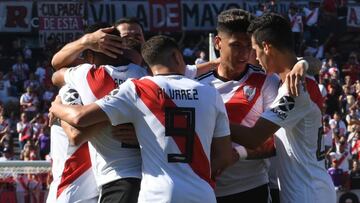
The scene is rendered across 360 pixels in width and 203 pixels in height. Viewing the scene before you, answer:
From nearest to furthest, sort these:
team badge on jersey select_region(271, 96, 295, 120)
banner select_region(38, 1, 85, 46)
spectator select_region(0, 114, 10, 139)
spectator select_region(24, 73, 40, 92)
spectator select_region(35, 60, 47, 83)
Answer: team badge on jersey select_region(271, 96, 295, 120) → spectator select_region(0, 114, 10, 139) → spectator select_region(24, 73, 40, 92) → banner select_region(38, 1, 85, 46) → spectator select_region(35, 60, 47, 83)

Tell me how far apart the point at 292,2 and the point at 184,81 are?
2641cm

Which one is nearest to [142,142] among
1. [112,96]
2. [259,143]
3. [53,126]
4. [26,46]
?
[112,96]

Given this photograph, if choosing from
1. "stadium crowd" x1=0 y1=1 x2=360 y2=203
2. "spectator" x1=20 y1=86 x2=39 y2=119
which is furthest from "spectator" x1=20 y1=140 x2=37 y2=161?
"spectator" x1=20 y1=86 x2=39 y2=119

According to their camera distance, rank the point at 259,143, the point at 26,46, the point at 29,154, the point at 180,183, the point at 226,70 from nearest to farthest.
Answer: the point at 180,183, the point at 259,143, the point at 226,70, the point at 29,154, the point at 26,46

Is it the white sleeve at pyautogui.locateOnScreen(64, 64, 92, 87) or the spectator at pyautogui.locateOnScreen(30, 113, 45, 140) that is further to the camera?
the spectator at pyautogui.locateOnScreen(30, 113, 45, 140)

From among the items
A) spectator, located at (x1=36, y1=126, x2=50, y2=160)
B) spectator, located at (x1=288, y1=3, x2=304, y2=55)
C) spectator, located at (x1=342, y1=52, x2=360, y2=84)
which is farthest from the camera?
spectator, located at (x1=288, y1=3, x2=304, y2=55)

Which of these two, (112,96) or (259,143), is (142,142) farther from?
(259,143)

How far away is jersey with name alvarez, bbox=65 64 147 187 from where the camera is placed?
5.43 metres

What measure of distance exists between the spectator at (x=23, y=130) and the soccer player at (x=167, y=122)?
55.1ft

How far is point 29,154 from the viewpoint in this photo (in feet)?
63.1

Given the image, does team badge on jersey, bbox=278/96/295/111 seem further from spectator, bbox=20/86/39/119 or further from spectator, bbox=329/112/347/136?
spectator, bbox=20/86/39/119

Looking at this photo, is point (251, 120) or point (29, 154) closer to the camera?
point (251, 120)

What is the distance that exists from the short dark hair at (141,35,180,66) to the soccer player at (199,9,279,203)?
678mm

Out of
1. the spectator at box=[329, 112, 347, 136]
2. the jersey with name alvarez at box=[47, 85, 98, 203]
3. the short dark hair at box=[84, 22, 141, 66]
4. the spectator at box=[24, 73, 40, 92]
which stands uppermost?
the short dark hair at box=[84, 22, 141, 66]
